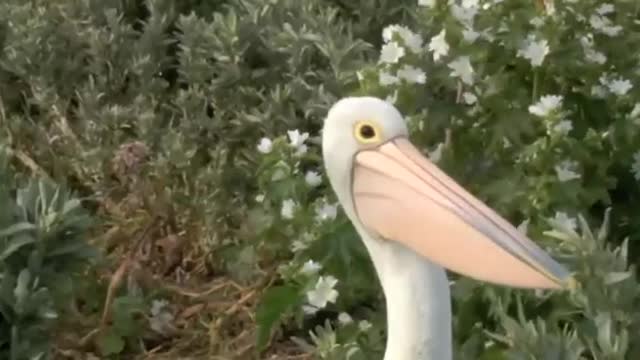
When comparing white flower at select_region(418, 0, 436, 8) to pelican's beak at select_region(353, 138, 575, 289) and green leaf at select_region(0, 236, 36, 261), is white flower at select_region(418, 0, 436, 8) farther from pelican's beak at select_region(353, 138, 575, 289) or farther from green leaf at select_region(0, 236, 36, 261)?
green leaf at select_region(0, 236, 36, 261)

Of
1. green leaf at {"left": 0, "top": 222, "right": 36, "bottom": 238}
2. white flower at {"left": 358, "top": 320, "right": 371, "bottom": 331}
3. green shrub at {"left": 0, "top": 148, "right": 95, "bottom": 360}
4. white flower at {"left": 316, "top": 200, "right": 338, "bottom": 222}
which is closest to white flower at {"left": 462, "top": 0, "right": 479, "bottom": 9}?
white flower at {"left": 316, "top": 200, "right": 338, "bottom": 222}

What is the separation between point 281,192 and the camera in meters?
4.04

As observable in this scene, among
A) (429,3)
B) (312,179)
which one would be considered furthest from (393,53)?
(312,179)

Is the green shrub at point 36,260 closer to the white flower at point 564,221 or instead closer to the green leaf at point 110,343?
the green leaf at point 110,343

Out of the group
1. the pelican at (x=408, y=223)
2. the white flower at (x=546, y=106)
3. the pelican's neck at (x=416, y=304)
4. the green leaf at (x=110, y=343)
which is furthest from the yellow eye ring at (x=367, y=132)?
the green leaf at (x=110, y=343)

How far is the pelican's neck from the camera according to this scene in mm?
2908

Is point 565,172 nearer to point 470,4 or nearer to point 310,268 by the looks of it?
point 470,4

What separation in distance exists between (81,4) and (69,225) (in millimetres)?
2126

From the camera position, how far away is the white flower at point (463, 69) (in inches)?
150

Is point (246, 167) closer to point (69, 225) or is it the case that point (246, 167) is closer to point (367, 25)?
point (367, 25)

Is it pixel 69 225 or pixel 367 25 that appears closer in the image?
pixel 69 225

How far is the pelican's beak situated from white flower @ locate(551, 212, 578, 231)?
0.64m

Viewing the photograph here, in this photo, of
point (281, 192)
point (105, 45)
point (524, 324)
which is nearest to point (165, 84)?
point (105, 45)

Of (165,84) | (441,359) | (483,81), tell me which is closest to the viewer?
(441,359)
